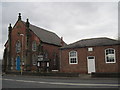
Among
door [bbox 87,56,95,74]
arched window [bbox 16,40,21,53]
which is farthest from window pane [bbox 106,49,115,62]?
arched window [bbox 16,40,21,53]

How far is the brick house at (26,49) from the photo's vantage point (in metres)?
37.4

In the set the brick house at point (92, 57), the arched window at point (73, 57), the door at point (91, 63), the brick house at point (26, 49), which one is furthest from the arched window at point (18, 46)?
the door at point (91, 63)

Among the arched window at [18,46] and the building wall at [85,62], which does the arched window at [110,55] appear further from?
the arched window at [18,46]

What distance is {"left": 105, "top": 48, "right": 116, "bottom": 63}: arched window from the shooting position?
1001 inches

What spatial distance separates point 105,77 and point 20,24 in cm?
2690

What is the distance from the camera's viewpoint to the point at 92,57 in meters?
26.8

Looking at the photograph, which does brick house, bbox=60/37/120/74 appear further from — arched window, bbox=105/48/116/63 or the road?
the road

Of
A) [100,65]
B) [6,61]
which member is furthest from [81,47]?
[6,61]

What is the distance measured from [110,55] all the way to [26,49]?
778 inches

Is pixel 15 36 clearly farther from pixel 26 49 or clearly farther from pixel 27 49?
pixel 27 49

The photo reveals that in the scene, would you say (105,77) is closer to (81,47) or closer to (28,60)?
(81,47)

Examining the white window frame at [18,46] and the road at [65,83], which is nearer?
the road at [65,83]

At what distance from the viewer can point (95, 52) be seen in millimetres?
26562

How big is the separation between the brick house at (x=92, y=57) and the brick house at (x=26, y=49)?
320 inches
